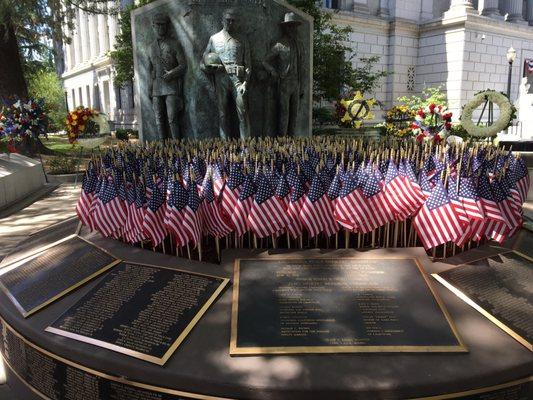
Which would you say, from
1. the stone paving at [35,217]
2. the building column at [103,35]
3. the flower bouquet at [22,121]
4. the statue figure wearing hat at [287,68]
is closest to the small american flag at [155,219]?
the stone paving at [35,217]

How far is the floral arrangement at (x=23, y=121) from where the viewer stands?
44.8 ft

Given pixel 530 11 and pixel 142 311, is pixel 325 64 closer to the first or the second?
pixel 142 311

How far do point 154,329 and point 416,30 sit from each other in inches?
1455

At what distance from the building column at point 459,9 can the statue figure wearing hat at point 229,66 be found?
29649 millimetres

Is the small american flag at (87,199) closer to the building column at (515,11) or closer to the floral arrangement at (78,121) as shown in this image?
the floral arrangement at (78,121)

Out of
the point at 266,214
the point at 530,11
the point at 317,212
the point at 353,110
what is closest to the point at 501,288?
the point at 317,212

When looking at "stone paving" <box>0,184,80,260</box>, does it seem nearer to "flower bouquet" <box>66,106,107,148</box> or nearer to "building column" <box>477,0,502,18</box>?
"flower bouquet" <box>66,106,107,148</box>

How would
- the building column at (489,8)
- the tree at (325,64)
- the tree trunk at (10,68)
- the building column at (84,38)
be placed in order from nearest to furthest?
the tree trunk at (10,68) < the tree at (325,64) < the building column at (489,8) < the building column at (84,38)

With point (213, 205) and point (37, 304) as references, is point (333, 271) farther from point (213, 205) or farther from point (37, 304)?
point (37, 304)

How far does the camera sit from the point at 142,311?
3451 millimetres

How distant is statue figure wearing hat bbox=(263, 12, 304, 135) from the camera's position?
30.8 feet

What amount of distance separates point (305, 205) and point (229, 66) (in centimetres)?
530

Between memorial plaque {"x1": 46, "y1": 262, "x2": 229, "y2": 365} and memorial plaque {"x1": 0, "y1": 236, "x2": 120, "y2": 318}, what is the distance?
11.5 inches

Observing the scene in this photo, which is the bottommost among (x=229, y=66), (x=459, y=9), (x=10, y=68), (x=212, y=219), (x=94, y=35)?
(x=212, y=219)
